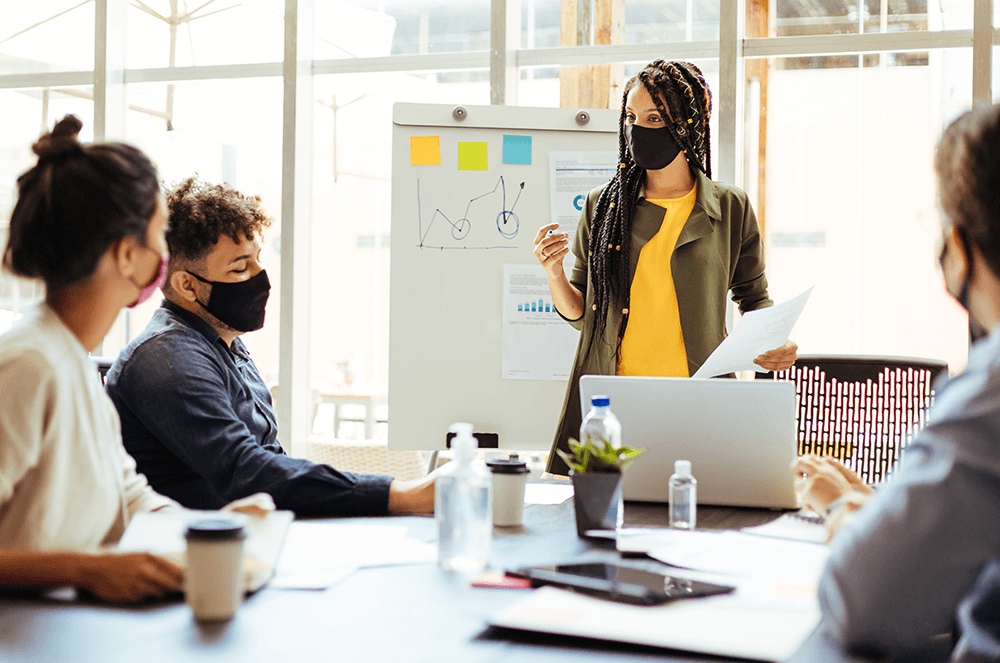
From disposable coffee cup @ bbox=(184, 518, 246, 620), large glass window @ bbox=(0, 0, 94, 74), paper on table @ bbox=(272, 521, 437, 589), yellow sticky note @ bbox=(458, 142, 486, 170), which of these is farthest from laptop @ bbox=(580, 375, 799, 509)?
large glass window @ bbox=(0, 0, 94, 74)

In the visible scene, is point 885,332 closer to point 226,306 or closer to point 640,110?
point 640,110

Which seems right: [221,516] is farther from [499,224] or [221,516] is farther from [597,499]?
[499,224]

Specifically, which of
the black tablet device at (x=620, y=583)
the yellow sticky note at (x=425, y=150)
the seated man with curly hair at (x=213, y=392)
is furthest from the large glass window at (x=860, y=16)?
the black tablet device at (x=620, y=583)

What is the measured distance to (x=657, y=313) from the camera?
2254mm

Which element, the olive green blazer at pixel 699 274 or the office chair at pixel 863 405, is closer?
the office chair at pixel 863 405

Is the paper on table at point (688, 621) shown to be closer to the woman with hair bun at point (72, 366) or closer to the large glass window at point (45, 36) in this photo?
the woman with hair bun at point (72, 366)

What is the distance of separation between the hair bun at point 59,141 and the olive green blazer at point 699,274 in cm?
131

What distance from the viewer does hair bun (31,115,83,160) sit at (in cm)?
116

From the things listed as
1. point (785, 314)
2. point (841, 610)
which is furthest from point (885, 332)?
point (841, 610)

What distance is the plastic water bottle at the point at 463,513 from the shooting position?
3.74ft

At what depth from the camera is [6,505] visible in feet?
3.54

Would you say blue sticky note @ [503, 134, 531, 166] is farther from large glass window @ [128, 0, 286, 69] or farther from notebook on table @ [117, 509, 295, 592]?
notebook on table @ [117, 509, 295, 592]

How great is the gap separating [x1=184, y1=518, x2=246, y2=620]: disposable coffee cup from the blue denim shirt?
59 cm

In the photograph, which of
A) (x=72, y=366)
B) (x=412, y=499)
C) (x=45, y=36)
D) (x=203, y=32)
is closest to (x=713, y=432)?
(x=412, y=499)
